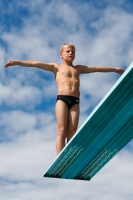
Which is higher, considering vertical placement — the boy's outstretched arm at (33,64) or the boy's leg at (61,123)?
the boy's outstretched arm at (33,64)

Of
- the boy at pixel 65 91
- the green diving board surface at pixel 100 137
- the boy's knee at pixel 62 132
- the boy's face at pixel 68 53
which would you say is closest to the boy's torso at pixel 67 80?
the boy at pixel 65 91

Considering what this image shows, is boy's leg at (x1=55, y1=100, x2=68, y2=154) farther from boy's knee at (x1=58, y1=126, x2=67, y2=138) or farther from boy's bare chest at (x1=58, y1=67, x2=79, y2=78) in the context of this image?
boy's bare chest at (x1=58, y1=67, x2=79, y2=78)

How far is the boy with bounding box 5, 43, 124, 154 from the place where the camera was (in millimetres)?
6859

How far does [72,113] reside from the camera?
6980mm

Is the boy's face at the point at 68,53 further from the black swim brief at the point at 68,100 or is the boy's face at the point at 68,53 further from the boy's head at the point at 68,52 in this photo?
the black swim brief at the point at 68,100

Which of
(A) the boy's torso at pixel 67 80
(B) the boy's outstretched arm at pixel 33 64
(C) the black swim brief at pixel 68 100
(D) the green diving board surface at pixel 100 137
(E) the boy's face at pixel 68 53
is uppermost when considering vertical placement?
(E) the boy's face at pixel 68 53

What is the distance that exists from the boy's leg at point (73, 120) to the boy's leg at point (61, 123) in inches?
3.6

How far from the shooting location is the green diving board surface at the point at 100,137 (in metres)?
5.39

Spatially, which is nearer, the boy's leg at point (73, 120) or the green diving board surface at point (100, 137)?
the green diving board surface at point (100, 137)

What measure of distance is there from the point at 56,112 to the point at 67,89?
511 mm

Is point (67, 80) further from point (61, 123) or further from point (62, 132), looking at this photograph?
point (62, 132)

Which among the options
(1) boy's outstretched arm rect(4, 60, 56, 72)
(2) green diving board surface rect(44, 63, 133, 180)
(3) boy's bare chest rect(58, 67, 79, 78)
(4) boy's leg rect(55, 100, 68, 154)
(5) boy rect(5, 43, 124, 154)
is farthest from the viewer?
(1) boy's outstretched arm rect(4, 60, 56, 72)

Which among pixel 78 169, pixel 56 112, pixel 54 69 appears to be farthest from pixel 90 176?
pixel 54 69

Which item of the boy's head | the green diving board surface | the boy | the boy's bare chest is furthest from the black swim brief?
the green diving board surface
